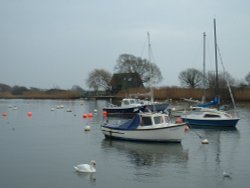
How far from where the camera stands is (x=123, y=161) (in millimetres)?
22156

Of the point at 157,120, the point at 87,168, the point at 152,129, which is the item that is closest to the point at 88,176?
the point at 87,168

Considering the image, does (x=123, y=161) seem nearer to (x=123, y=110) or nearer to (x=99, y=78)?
(x=123, y=110)

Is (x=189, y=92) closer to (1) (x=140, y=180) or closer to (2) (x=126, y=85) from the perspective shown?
(2) (x=126, y=85)

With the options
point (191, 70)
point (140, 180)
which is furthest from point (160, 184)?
point (191, 70)

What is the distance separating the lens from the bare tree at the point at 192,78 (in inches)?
4203

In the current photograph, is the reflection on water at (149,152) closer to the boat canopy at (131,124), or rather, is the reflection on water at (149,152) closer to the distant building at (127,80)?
the boat canopy at (131,124)

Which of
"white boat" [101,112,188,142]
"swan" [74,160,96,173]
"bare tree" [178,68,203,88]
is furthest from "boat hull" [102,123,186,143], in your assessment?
"bare tree" [178,68,203,88]

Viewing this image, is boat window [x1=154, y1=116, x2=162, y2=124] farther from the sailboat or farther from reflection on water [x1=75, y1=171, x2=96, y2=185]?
the sailboat

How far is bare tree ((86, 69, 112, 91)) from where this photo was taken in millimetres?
117188

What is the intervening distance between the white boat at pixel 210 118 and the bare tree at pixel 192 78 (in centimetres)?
6821

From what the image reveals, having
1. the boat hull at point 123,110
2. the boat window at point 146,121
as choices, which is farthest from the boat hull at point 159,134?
the boat hull at point 123,110

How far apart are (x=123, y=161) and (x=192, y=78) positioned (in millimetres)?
87637

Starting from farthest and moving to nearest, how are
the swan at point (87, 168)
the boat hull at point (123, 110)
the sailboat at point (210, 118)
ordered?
the boat hull at point (123, 110) → the sailboat at point (210, 118) → the swan at point (87, 168)

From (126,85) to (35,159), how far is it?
8064cm
